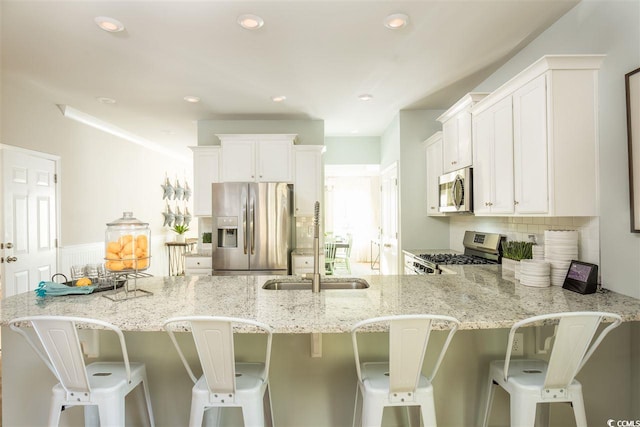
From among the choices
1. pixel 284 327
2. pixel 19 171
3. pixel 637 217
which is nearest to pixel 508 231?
pixel 637 217

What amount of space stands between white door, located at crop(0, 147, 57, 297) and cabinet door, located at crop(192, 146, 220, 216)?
155cm

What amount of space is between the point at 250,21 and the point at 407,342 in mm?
2162

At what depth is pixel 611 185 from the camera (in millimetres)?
1805

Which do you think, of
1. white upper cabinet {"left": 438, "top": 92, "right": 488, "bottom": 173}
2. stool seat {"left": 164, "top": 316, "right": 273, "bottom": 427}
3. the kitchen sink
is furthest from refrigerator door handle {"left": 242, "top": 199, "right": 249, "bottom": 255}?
stool seat {"left": 164, "top": 316, "right": 273, "bottom": 427}

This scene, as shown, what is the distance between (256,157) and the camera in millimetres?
4250

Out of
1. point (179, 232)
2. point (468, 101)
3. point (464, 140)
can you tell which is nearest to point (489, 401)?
point (464, 140)

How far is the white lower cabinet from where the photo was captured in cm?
408

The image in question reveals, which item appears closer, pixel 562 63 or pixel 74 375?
pixel 74 375

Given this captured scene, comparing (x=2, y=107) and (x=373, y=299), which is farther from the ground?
(x=2, y=107)

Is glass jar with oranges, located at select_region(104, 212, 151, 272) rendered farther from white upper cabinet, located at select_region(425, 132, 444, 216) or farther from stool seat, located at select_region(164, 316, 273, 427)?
white upper cabinet, located at select_region(425, 132, 444, 216)

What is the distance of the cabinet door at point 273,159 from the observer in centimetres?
425

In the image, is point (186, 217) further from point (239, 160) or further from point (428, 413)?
point (428, 413)

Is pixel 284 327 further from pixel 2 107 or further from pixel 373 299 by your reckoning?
pixel 2 107

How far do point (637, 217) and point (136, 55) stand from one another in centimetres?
347
